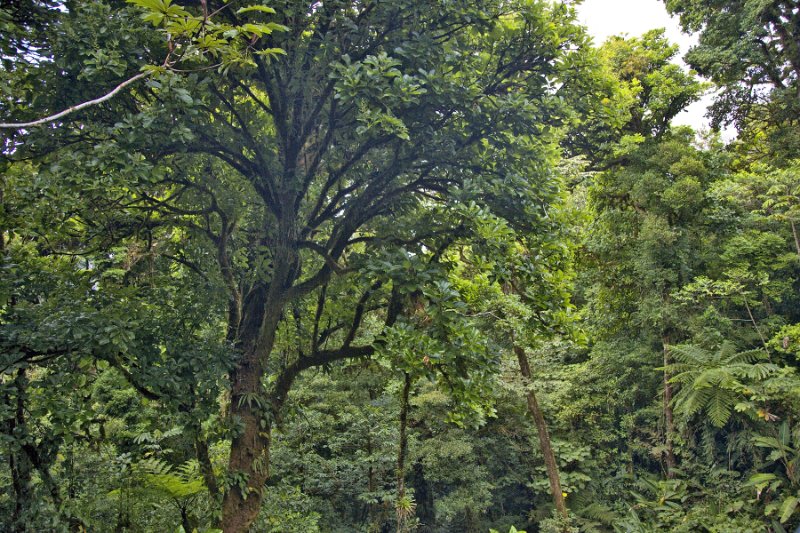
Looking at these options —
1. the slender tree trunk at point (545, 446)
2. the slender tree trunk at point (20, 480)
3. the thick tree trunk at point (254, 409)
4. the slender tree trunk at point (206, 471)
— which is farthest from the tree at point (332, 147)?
the slender tree trunk at point (545, 446)

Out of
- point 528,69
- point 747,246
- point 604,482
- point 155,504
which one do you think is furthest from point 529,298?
point 604,482

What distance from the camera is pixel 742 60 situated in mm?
10102

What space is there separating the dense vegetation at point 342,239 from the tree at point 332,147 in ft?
0.12

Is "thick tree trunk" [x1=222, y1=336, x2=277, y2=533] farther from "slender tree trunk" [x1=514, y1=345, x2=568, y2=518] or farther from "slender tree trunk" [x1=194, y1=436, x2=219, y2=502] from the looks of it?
"slender tree trunk" [x1=514, y1=345, x2=568, y2=518]

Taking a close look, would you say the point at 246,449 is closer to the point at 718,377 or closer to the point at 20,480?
the point at 20,480

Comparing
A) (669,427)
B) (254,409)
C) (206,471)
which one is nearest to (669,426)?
(669,427)

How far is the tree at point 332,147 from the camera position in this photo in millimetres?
4004

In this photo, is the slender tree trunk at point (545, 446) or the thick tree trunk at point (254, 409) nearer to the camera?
the thick tree trunk at point (254, 409)

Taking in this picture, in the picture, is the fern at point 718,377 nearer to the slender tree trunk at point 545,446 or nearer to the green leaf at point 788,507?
the green leaf at point 788,507

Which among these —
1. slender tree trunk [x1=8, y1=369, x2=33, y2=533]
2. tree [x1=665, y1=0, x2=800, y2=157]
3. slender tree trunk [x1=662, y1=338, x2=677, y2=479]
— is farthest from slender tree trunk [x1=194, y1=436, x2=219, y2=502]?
tree [x1=665, y1=0, x2=800, y2=157]

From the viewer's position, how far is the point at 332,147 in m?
5.40

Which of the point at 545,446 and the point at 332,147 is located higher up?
the point at 332,147

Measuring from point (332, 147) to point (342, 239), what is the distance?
39.4 inches

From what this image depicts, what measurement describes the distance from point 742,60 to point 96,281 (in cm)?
1201
